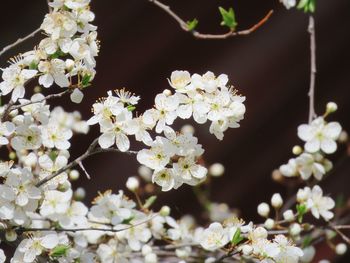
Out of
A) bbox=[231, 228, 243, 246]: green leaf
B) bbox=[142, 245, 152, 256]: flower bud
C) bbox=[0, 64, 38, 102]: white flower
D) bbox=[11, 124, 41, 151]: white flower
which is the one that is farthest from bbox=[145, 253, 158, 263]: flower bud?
bbox=[0, 64, 38, 102]: white flower

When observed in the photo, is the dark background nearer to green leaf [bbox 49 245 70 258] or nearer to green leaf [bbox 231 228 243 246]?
green leaf [bbox 49 245 70 258]

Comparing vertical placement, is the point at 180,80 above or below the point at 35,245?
above

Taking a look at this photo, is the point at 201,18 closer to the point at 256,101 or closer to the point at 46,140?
the point at 256,101

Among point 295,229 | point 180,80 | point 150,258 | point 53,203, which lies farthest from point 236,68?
point 53,203

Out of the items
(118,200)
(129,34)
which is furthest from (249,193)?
(118,200)

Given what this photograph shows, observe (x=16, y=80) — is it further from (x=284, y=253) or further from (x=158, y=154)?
(x=284, y=253)
